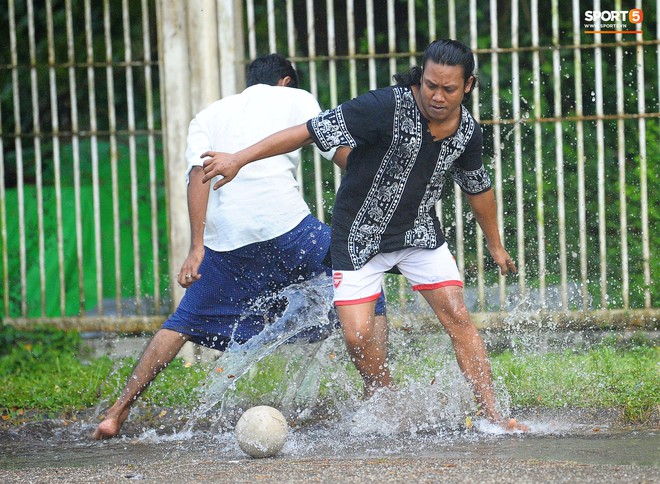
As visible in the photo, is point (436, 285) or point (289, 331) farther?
point (289, 331)

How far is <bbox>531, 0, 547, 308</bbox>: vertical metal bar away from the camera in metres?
6.66

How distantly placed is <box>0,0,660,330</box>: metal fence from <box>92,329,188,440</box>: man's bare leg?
1624 millimetres

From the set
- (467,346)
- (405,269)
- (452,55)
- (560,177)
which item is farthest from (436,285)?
(560,177)

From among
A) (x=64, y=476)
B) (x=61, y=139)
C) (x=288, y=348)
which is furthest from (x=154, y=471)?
(x=61, y=139)

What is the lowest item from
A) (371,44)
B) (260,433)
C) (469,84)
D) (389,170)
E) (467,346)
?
(260,433)

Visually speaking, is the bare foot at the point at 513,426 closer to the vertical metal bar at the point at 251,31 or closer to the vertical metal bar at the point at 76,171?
the vertical metal bar at the point at 251,31

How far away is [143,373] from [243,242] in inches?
33.2

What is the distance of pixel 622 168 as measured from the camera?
21.9ft

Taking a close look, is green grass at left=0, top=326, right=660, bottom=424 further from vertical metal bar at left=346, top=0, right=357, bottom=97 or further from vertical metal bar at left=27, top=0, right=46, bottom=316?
vertical metal bar at left=346, top=0, right=357, bottom=97

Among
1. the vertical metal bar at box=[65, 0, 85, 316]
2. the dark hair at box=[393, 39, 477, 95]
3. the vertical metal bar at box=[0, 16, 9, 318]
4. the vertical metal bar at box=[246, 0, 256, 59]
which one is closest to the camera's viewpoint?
the dark hair at box=[393, 39, 477, 95]

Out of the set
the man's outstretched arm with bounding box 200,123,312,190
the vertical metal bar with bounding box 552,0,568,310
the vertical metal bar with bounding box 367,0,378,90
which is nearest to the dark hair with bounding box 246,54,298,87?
the man's outstretched arm with bounding box 200,123,312,190

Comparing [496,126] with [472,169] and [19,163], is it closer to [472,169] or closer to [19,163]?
[472,169]

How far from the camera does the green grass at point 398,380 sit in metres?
5.40

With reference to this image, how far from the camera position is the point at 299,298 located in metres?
5.35
